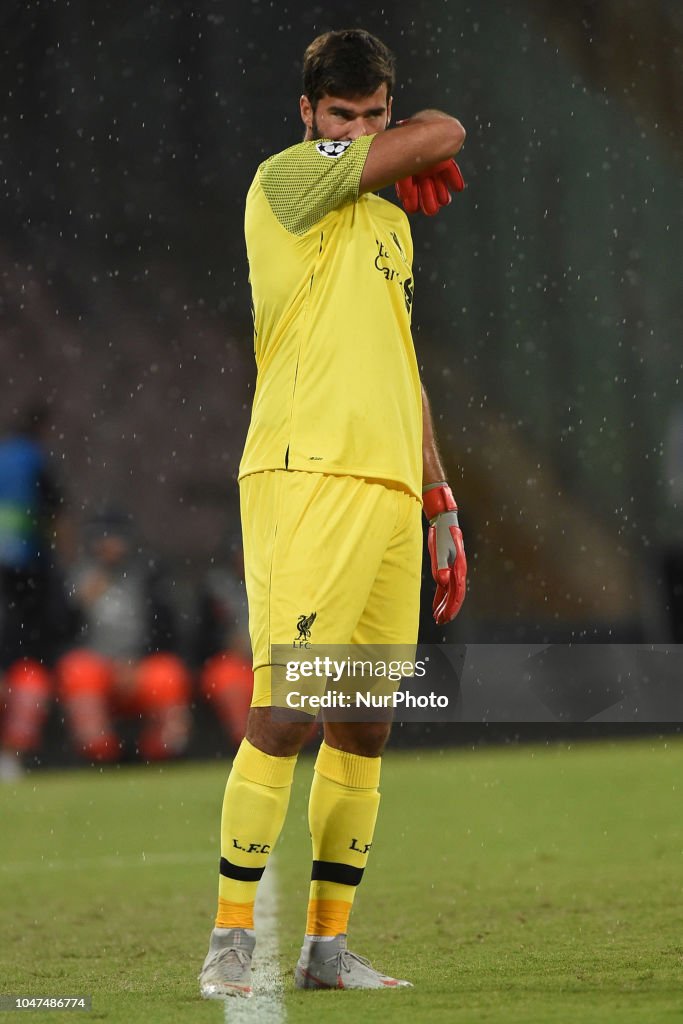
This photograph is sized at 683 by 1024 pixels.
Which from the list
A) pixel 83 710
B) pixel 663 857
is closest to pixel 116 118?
pixel 83 710

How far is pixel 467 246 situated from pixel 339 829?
20.6 ft

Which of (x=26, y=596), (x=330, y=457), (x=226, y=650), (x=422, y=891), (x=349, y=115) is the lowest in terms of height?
(x=422, y=891)

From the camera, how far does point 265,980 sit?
272cm

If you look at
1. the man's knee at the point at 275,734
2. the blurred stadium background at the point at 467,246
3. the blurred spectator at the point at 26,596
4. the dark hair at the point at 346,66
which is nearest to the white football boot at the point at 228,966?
the man's knee at the point at 275,734

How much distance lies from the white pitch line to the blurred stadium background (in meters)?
4.55

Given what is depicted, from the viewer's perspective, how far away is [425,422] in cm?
291

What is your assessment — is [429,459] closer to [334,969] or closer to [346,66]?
[346,66]

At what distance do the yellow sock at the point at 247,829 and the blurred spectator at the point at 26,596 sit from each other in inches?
176

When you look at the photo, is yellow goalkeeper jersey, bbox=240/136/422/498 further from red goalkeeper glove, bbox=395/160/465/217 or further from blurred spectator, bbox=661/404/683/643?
blurred spectator, bbox=661/404/683/643

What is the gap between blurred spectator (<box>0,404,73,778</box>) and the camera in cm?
699

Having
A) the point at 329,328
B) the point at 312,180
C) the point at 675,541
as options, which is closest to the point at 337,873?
the point at 329,328

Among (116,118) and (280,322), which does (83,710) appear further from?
(280,322)

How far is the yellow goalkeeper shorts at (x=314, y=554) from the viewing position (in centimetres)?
255

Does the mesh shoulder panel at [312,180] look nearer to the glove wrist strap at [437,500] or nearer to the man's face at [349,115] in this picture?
the man's face at [349,115]
